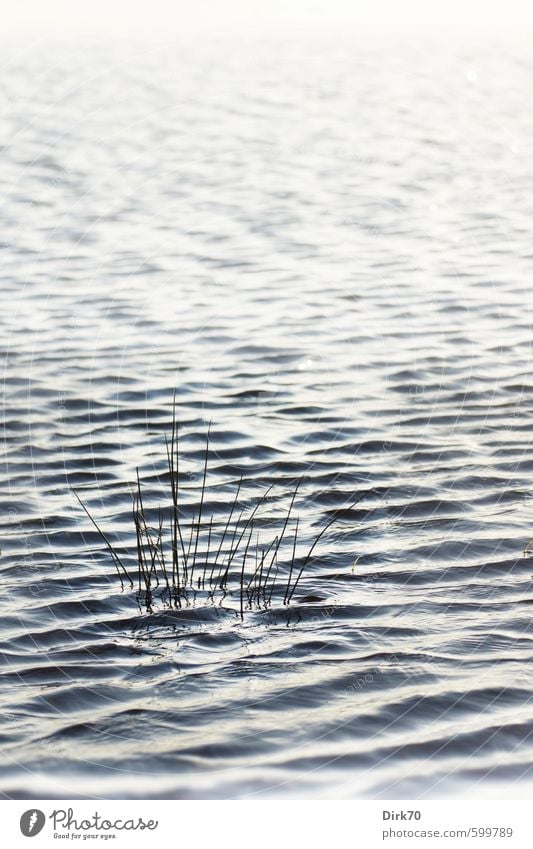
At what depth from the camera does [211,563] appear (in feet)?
20.9

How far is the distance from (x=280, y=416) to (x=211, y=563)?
2767mm

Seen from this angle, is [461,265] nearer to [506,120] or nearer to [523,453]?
[523,453]

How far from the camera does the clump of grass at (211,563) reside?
5.88 m

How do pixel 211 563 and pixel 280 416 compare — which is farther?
pixel 280 416

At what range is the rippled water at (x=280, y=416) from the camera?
16.2ft

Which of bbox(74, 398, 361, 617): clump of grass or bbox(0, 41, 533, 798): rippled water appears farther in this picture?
bbox(74, 398, 361, 617): clump of grass

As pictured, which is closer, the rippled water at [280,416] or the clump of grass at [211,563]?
the rippled water at [280,416]

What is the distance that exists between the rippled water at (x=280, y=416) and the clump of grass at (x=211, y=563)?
11cm

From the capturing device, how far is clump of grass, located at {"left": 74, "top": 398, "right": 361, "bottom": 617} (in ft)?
19.3

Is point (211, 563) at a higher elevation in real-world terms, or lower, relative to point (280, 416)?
lower

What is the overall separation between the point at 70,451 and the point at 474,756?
436 cm

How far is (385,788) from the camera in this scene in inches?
184

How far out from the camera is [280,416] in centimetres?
896

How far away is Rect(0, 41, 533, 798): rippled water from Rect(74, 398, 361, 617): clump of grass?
11cm
